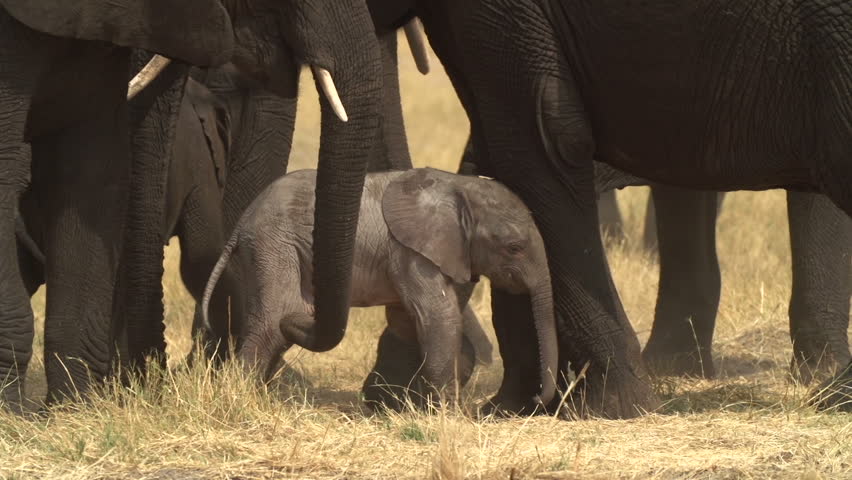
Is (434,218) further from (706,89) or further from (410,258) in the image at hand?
(706,89)

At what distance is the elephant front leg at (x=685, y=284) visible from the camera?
25.3 feet

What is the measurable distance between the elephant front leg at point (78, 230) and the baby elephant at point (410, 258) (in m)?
0.41

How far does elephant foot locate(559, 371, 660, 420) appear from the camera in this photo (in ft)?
20.2

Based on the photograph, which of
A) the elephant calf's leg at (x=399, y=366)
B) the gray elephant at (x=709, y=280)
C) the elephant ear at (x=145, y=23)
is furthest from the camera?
the gray elephant at (x=709, y=280)

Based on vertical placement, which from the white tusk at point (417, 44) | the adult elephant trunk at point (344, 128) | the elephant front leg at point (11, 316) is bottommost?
the elephant front leg at point (11, 316)

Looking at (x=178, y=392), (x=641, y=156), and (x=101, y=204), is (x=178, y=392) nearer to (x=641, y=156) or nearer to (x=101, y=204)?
(x=101, y=204)

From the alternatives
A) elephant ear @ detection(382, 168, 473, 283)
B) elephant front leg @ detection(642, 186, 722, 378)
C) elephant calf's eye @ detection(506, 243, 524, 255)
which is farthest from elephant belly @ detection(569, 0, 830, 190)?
elephant front leg @ detection(642, 186, 722, 378)

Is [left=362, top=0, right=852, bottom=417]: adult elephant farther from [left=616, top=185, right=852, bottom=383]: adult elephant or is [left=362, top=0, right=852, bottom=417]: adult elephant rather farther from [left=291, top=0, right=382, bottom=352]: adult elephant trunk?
[left=616, top=185, right=852, bottom=383]: adult elephant

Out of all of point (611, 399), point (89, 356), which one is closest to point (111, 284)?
point (89, 356)

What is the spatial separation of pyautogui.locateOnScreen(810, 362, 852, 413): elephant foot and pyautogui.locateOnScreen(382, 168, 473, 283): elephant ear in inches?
47.1

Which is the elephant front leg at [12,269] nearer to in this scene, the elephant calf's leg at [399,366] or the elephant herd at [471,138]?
the elephant herd at [471,138]

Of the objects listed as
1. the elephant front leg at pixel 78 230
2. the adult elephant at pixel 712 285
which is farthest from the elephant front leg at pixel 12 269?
the adult elephant at pixel 712 285

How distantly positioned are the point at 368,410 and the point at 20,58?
6.52ft

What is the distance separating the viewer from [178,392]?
555cm
